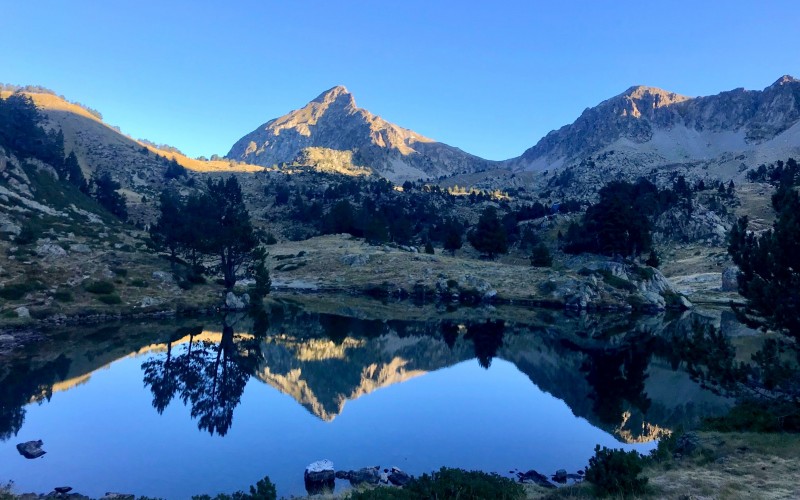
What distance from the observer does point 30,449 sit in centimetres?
2053

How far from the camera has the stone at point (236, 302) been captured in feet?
216

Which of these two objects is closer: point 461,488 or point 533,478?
point 461,488

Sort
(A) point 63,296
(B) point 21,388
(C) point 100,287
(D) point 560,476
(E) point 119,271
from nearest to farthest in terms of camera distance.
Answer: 1. (D) point 560,476
2. (B) point 21,388
3. (A) point 63,296
4. (C) point 100,287
5. (E) point 119,271

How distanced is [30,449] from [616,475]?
2325 centimetres

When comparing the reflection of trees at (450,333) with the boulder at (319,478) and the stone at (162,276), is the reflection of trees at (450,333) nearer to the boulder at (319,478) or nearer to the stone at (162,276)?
the boulder at (319,478)

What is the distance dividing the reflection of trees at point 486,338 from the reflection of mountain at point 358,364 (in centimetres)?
12

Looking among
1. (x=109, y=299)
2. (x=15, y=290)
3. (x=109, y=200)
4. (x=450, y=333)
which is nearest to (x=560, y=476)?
(x=450, y=333)

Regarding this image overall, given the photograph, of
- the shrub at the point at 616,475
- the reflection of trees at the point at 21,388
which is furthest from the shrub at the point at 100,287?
the shrub at the point at 616,475

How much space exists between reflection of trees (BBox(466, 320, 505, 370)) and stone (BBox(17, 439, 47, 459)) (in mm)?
31536

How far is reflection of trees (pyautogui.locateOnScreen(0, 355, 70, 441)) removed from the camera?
944 inches

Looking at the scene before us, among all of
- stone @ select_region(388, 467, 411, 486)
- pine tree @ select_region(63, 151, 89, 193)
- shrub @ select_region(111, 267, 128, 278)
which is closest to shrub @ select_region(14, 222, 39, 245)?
shrub @ select_region(111, 267, 128, 278)

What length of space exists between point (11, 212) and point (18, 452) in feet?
198

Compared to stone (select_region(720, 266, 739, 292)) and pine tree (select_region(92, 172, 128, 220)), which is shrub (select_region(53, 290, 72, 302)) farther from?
stone (select_region(720, 266, 739, 292))

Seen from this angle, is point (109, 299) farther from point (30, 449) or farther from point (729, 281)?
point (729, 281)
